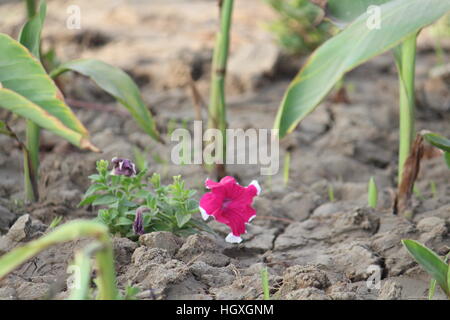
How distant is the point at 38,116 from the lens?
1.44m

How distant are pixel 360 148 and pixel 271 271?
1.16 m

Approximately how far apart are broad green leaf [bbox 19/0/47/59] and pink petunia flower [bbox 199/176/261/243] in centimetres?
60

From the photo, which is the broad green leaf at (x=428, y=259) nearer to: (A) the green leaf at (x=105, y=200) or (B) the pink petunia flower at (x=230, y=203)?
(B) the pink petunia flower at (x=230, y=203)

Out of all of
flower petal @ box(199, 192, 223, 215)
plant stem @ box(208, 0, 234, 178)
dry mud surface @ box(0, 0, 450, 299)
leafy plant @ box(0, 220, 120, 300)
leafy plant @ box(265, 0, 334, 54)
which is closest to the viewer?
leafy plant @ box(0, 220, 120, 300)

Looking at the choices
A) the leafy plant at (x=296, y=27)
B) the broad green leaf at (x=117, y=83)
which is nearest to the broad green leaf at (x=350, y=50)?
the broad green leaf at (x=117, y=83)

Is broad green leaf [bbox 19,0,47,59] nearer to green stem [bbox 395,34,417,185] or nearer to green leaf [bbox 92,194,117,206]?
green leaf [bbox 92,194,117,206]

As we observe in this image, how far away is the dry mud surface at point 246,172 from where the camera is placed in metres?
1.56

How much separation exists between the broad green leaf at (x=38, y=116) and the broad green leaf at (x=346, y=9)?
2.68 ft

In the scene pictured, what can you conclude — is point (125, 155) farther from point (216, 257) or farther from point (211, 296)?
point (211, 296)

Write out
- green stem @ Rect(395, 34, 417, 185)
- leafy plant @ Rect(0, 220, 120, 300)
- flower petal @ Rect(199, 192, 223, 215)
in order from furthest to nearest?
1. green stem @ Rect(395, 34, 417, 185)
2. flower petal @ Rect(199, 192, 223, 215)
3. leafy plant @ Rect(0, 220, 120, 300)

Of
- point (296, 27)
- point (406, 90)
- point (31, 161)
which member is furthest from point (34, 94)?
point (296, 27)

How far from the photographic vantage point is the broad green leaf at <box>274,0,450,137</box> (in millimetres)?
1384

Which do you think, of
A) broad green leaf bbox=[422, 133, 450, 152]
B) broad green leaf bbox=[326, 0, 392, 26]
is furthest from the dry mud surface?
broad green leaf bbox=[326, 0, 392, 26]

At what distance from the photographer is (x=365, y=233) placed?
6.18 ft
